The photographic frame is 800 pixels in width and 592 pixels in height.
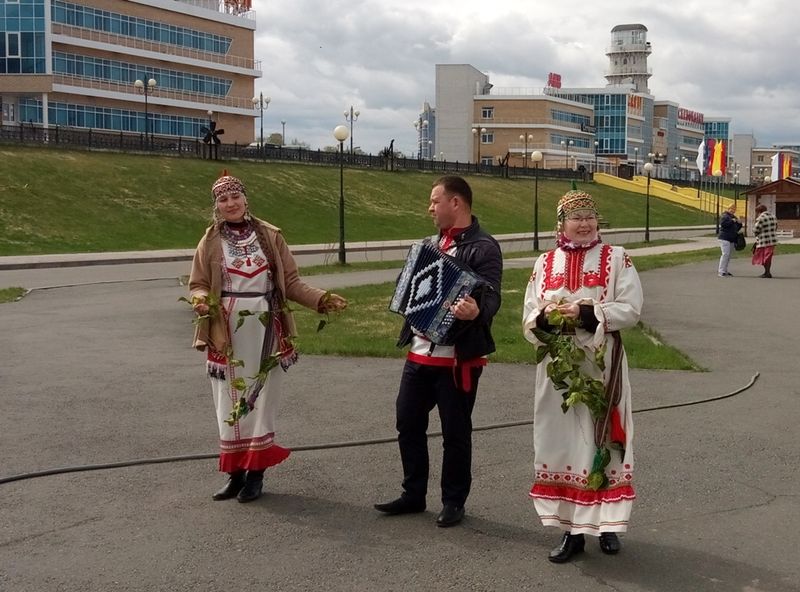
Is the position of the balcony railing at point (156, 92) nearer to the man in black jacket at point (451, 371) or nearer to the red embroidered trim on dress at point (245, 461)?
the red embroidered trim on dress at point (245, 461)

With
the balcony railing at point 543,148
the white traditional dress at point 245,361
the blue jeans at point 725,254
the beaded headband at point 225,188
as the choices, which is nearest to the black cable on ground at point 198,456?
the white traditional dress at point 245,361

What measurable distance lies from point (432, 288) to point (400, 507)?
1278 millimetres

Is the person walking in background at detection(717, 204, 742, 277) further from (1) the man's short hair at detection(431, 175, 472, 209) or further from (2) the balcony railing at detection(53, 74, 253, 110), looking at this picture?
(2) the balcony railing at detection(53, 74, 253, 110)

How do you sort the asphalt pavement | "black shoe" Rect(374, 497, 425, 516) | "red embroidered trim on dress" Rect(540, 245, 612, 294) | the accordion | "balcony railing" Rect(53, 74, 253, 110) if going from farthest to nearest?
"balcony railing" Rect(53, 74, 253, 110), "black shoe" Rect(374, 497, 425, 516), the accordion, "red embroidered trim on dress" Rect(540, 245, 612, 294), the asphalt pavement

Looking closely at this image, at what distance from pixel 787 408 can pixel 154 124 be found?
64.6m

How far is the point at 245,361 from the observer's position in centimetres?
568

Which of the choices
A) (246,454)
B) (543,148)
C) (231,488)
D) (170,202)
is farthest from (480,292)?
(543,148)

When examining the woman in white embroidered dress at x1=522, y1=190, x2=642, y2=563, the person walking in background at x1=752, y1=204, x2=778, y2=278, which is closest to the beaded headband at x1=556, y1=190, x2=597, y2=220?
the woman in white embroidered dress at x1=522, y1=190, x2=642, y2=563

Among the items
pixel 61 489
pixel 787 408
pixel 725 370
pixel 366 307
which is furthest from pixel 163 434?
pixel 366 307

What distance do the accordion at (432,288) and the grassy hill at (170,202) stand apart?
28.5 metres

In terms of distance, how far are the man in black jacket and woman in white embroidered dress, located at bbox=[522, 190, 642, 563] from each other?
0.37 metres

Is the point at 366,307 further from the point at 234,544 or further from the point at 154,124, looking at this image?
the point at 154,124

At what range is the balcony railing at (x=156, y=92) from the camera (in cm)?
6207

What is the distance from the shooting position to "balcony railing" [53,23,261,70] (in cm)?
6206
